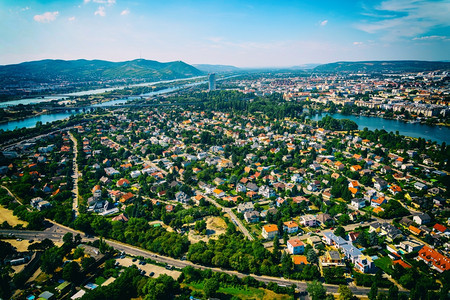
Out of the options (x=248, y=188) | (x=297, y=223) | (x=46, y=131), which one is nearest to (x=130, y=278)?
(x=297, y=223)

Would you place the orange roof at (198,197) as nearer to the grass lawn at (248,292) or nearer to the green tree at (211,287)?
the grass lawn at (248,292)

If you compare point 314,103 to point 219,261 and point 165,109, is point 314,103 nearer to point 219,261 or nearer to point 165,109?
point 165,109

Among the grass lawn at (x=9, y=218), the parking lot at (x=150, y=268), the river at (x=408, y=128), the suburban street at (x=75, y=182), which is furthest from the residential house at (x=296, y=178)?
the river at (x=408, y=128)

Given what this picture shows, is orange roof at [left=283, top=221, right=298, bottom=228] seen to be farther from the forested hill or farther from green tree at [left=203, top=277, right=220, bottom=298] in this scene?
the forested hill

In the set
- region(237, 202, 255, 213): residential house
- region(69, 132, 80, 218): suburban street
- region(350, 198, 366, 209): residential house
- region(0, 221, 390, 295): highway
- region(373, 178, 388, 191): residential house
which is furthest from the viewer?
region(373, 178, 388, 191): residential house

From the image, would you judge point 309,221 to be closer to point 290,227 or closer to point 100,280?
point 290,227

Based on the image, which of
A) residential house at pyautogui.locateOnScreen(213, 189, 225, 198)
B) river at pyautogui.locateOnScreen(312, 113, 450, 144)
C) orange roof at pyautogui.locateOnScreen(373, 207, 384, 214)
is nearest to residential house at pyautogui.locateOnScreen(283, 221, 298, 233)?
residential house at pyautogui.locateOnScreen(213, 189, 225, 198)

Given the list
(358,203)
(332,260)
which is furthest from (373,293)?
(358,203)
